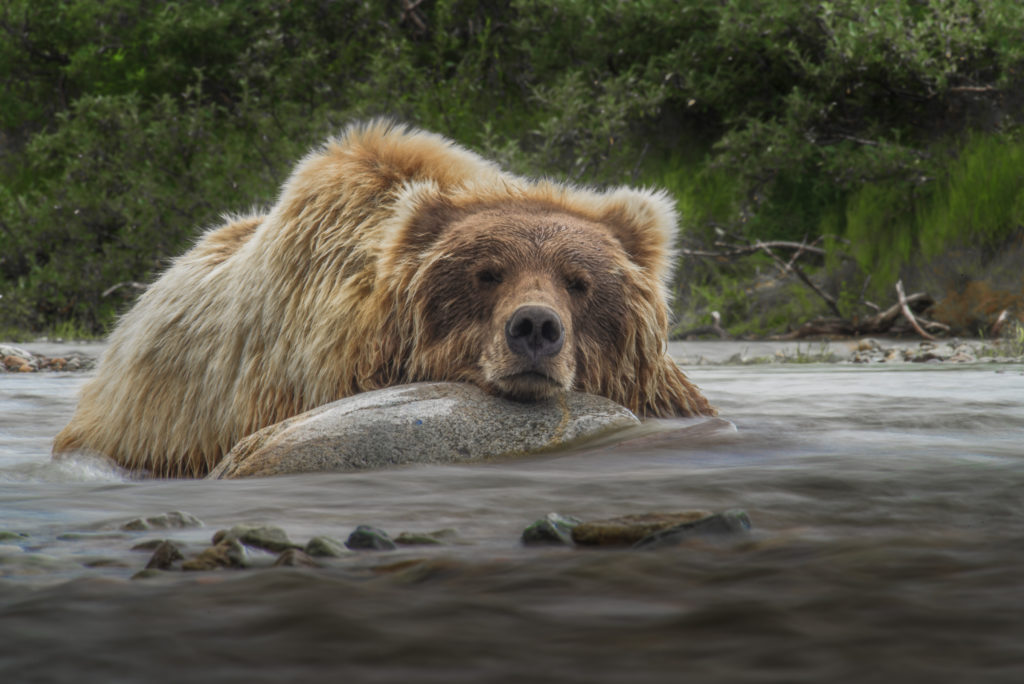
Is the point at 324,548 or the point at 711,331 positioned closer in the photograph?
the point at 324,548

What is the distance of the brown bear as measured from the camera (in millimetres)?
3803

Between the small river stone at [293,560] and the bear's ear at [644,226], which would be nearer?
the small river stone at [293,560]

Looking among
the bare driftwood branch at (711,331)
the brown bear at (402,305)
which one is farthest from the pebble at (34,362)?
the bare driftwood branch at (711,331)

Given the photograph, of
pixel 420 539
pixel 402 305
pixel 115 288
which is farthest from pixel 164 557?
pixel 115 288

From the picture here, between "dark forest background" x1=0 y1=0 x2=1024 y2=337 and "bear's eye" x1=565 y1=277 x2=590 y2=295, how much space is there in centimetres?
644

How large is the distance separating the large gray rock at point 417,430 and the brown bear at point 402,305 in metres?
0.10

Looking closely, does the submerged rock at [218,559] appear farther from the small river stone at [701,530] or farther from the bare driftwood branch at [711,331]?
the bare driftwood branch at [711,331]

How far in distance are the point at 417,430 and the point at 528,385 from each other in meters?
0.41

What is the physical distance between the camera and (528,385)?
3.59 meters

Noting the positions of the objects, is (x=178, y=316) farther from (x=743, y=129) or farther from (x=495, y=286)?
(x=743, y=129)

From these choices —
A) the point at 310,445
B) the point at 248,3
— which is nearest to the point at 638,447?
the point at 310,445

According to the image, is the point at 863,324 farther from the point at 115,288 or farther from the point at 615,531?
the point at 615,531

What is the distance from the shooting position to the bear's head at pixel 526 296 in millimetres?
3605

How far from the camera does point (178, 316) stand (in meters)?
4.79
